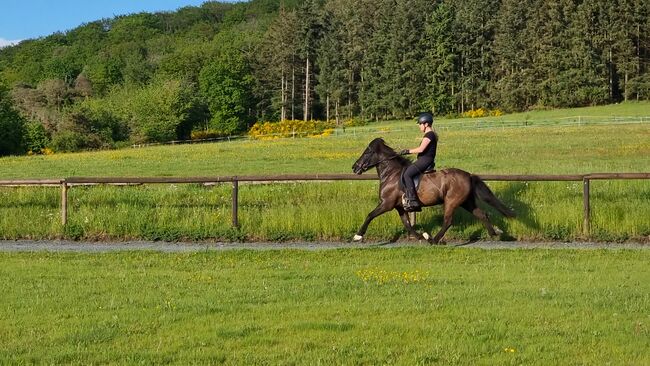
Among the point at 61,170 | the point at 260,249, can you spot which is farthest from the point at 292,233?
the point at 61,170

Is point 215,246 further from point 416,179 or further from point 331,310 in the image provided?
point 331,310

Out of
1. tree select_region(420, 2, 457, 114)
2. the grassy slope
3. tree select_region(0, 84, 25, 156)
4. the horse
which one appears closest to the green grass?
the horse

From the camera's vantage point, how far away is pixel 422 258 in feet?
46.0

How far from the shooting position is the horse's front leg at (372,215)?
52.3 feet

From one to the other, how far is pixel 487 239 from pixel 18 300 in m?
10.0

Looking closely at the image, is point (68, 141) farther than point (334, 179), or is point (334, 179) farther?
point (68, 141)

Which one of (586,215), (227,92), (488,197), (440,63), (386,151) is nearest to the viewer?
Answer: (488,197)

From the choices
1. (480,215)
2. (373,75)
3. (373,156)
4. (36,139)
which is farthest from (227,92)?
(480,215)

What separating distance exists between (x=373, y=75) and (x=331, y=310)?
10839cm

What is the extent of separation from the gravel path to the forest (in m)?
70.3

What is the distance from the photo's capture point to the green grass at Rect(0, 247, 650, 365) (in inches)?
284

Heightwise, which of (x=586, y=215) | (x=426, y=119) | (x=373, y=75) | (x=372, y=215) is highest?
(x=373, y=75)

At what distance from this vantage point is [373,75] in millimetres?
115875

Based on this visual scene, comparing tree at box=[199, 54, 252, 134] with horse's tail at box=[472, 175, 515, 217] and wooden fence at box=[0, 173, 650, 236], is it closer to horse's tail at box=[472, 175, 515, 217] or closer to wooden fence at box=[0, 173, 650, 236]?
wooden fence at box=[0, 173, 650, 236]
